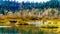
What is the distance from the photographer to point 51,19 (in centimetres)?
712

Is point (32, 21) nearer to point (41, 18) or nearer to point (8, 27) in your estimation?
point (41, 18)

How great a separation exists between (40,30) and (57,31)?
1.93 feet

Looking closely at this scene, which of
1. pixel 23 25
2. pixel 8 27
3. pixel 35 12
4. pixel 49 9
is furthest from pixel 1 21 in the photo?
pixel 49 9

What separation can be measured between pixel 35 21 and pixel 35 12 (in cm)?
32

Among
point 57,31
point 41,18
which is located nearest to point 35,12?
point 41,18

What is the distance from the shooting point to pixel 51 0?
23.6 feet

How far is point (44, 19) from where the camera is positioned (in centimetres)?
711

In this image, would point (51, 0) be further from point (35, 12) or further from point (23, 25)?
point (23, 25)

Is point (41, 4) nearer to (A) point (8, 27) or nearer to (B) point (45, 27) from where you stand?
(B) point (45, 27)

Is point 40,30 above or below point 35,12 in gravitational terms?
below

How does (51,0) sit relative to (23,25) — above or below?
above

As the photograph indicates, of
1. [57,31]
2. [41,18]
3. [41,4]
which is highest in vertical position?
[41,4]

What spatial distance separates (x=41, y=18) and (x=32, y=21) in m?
0.34

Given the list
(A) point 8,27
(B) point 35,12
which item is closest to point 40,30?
(B) point 35,12
